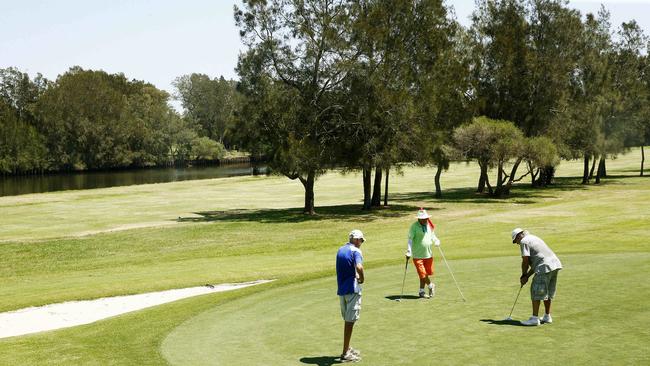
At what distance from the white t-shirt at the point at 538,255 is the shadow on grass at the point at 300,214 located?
127ft

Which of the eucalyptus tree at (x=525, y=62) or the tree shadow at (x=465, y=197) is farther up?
the eucalyptus tree at (x=525, y=62)

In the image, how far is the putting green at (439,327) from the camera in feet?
43.0

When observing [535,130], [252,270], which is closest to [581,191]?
[535,130]

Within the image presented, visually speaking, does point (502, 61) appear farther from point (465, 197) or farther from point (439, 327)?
point (439, 327)

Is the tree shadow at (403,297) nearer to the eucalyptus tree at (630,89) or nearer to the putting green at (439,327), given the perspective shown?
the putting green at (439,327)

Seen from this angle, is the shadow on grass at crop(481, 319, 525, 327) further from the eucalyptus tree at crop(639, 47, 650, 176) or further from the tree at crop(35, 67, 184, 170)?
the tree at crop(35, 67, 184, 170)

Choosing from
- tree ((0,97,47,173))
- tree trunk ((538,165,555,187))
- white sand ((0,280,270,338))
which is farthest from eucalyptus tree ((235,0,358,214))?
tree ((0,97,47,173))

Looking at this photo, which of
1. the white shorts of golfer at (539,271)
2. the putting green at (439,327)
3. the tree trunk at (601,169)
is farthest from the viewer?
the tree trunk at (601,169)

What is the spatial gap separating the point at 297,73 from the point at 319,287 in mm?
37930

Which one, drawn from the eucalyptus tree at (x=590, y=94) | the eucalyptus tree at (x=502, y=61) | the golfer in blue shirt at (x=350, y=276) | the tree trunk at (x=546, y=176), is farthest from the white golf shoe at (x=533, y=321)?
the tree trunk at (x=546, y=176)

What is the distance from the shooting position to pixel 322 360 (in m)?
13.4

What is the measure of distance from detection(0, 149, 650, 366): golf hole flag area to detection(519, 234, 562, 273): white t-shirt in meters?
1.25

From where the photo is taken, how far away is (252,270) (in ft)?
94.8

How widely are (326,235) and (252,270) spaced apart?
16.1m
